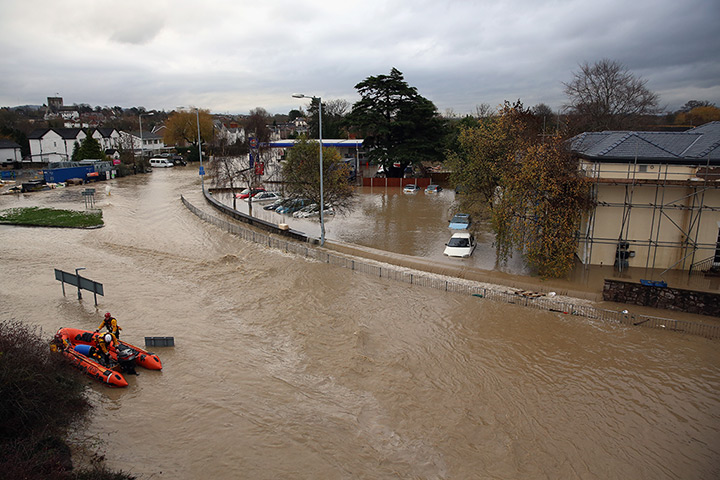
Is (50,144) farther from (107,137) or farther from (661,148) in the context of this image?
(661,148)

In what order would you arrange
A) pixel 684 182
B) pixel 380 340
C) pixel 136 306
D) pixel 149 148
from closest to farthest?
pixel 380 340 → pixel 136 306 → pixel 684 182 → pixel 149 148

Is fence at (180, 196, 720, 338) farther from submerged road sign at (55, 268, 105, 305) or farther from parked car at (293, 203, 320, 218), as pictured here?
submerged road sign at (55, 268, 105, 305)

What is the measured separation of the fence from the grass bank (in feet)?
46.8

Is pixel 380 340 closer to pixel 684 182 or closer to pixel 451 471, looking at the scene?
pixel 451 471

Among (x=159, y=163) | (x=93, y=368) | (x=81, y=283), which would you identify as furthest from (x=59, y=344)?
(x=159, y=163)

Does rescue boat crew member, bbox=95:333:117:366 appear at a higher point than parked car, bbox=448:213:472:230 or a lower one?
lower

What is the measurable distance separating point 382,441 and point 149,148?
334 feet

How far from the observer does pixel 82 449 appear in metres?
9.53

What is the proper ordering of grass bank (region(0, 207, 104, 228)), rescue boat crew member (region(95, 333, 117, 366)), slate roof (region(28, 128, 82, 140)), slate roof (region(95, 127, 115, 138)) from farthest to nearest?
slate roof (region(95, 127, 115, 138)) → slate roof (region(28, 128, 82, 140)) → grass bank (region(0, 207, 104, 228)) → rescue boat crew member (region(95, 333, 117, 366))

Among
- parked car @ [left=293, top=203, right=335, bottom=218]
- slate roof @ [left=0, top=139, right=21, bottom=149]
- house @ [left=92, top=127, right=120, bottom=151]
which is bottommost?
parked car @ [left=293, top=203, right=335, bottom=218]

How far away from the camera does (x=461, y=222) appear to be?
30703 mm

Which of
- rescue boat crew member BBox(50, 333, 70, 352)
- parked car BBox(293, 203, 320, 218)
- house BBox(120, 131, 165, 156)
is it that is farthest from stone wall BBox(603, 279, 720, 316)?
house BBox(120, 131, 165, 156)

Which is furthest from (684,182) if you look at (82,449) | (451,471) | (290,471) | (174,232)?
(174,232)

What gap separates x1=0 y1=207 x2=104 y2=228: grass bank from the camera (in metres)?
32.3
